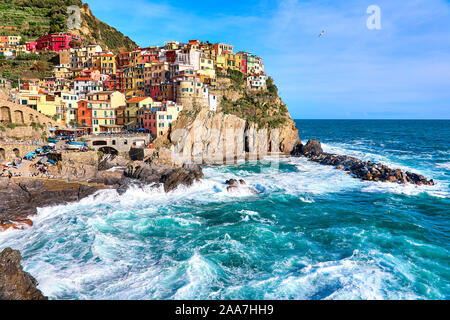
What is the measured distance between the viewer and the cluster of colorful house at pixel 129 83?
65062mm

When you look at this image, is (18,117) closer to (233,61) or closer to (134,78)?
(134,78)

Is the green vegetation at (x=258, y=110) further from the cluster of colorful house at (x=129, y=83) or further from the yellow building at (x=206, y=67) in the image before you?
the yellow building at (x=206, y=67)

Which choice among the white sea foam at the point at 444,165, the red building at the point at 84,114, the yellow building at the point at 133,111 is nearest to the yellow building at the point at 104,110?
the red building at the point at 84,114

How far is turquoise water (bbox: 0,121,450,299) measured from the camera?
71.7 ft

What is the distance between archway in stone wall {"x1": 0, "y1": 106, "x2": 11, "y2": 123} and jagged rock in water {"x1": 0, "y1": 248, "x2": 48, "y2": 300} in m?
43.1

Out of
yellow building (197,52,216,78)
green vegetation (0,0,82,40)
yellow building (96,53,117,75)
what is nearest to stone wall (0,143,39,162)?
yellow building (197,52,216,78)

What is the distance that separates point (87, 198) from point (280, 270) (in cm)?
2743

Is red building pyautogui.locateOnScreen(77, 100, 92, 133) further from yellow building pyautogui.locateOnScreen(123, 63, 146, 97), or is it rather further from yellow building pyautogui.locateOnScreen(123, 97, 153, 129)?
yellow building pyautogui.locateOnScreen(123, 63, 146, 97)

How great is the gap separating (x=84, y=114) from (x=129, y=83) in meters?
20.2

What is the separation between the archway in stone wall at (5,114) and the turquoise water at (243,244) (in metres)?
28.1

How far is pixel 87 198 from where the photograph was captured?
40.0 metres

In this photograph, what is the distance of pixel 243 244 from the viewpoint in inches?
1127

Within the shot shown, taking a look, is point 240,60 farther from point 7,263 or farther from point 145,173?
point 7,263
